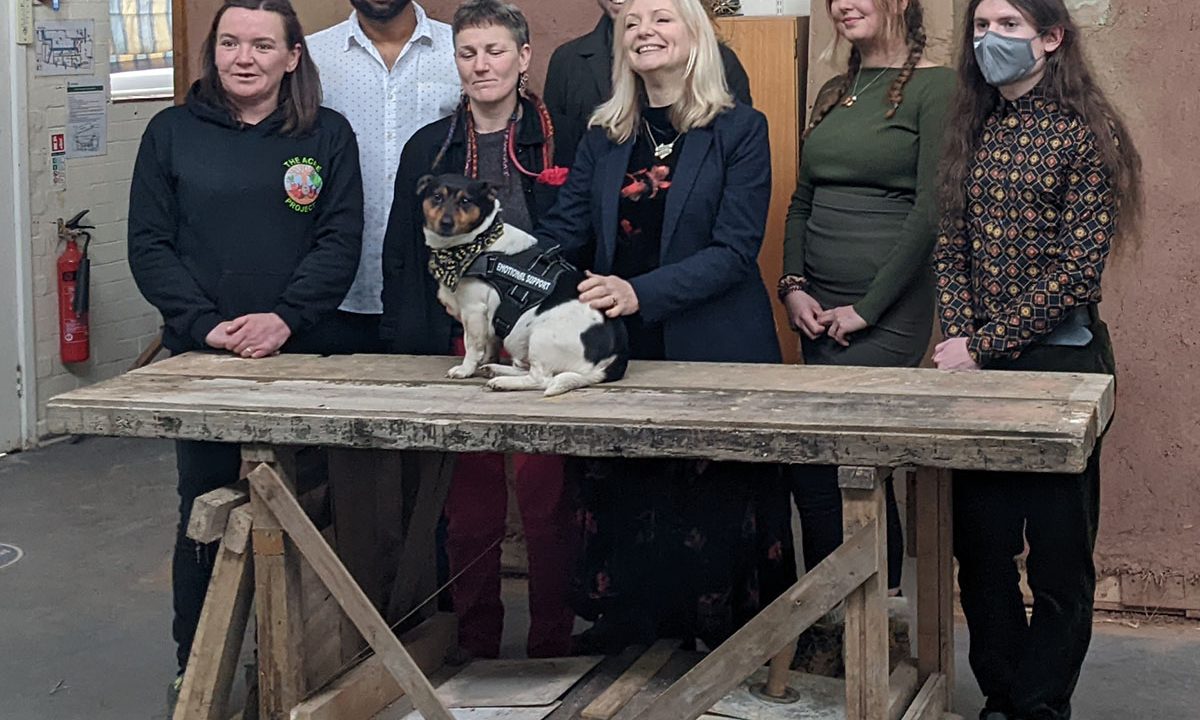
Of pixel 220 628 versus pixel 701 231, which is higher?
pixel 701 231

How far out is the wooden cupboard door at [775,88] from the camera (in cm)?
488

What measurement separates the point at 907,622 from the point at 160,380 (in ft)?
6.28

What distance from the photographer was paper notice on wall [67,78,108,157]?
24.4 feet

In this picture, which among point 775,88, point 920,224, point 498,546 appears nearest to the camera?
point 920,224

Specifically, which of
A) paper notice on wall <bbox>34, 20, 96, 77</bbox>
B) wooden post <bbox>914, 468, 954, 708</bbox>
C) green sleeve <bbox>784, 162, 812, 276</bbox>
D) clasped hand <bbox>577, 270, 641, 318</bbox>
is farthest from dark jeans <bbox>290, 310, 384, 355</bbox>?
paper notice on wall <bbox>34, 20, 96, 77</bbox>

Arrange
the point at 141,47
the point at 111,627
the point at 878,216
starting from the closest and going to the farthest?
the point at 878,216 < the point at 111,627 < the point at 141,47

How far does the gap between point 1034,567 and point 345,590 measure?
1.52 meters

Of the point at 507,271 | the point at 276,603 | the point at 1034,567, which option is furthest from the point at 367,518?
the point at 1034,567

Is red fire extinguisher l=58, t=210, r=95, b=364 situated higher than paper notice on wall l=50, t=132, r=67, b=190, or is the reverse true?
paper notice on wall l=50, t=132, r=67, b=190

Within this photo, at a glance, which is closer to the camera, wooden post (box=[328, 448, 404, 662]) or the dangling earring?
the dangling earring

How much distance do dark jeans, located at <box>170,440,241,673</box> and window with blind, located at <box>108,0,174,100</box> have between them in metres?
4.64

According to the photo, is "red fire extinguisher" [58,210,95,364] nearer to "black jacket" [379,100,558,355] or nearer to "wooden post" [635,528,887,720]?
"black jacket" [379,100,558,355]

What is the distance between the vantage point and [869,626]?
3338 millimetres

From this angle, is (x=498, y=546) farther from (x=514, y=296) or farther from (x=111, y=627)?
(x=111, y=627)
